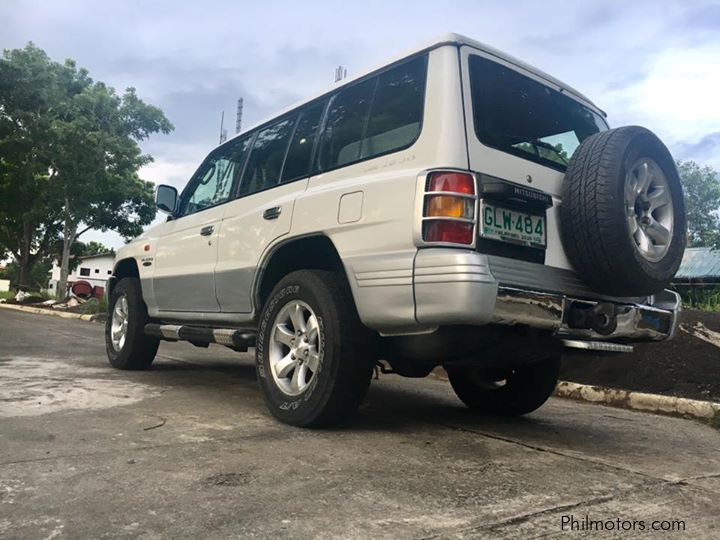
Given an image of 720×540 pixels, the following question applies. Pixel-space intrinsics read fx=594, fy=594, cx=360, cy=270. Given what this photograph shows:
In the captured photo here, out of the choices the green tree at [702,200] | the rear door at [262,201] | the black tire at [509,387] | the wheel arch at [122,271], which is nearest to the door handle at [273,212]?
the rear door at [262,201]

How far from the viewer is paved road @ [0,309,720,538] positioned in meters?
1.99

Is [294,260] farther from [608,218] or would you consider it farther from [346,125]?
[608,218]

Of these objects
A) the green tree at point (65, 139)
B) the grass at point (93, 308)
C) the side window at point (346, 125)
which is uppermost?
the green tree at point (65, 139)

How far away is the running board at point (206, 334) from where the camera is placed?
404cm

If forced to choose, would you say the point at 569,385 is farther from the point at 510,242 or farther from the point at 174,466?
the point at 174,466

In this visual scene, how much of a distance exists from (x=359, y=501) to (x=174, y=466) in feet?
2.82

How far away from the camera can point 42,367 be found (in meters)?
5.47

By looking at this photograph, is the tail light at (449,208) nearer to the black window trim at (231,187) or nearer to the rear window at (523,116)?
the rear window at (523,116)

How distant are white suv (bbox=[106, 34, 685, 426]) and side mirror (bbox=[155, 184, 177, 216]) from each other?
1.73 m

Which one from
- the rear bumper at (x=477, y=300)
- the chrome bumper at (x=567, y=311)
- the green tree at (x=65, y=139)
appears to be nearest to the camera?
the rear bumper at (x=477, y=300)

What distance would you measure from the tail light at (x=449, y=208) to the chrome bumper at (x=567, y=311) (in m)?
0.32

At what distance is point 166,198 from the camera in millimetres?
5426

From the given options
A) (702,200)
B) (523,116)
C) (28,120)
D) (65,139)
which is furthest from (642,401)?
(702,200)

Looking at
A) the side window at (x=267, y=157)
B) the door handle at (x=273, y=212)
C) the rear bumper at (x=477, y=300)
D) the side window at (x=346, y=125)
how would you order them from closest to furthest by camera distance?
the rear bumper at (x=477, y=300), the side window at (x=346, y=125), the door handle at (x=273, y=212), the side window at (x=267, y=157)
